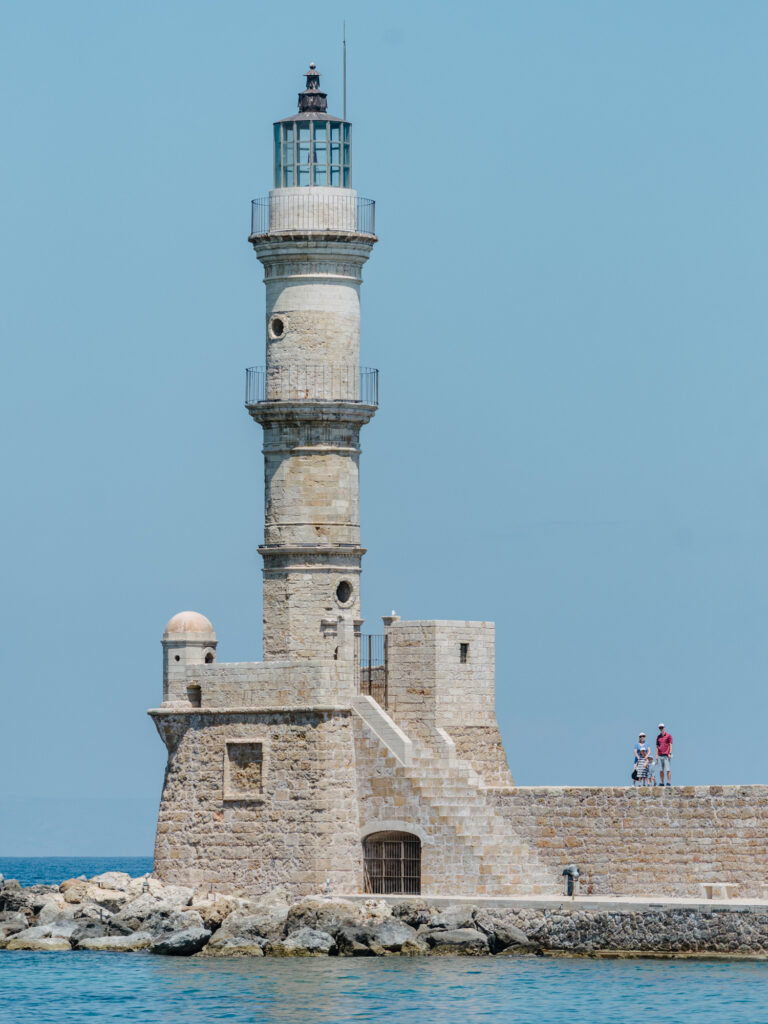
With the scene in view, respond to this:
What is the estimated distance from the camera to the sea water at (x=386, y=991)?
116 ft

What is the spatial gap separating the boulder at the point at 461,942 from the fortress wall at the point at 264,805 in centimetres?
258

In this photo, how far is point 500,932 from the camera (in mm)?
40000

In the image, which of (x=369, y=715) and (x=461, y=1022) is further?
(x=369, y=715)

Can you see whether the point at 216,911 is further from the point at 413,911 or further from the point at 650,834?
the point at 650,834

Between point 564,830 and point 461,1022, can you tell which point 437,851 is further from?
point 461,1022

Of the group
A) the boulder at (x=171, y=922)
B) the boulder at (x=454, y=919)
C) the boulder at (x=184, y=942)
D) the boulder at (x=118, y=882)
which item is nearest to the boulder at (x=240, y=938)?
the boulder at (x=184, y=942)

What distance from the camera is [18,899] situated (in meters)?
44.5

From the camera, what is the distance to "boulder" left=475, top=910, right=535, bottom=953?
40.0 m

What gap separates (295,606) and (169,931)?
627 centimetres

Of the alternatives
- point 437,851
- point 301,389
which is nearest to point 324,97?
point 301,389

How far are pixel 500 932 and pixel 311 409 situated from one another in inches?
399

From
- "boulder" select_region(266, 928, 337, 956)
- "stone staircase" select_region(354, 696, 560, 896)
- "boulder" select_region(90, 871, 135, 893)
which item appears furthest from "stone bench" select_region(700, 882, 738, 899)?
"boulder" select_region(90, 871, 135, 893)

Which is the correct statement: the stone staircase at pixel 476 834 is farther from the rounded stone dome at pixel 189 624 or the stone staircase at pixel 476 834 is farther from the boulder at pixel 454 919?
the rounded stone dome at pixel 189 624

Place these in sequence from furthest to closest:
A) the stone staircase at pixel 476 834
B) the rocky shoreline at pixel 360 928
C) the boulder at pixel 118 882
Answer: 1. the boulder at pixel 118 882
2. the stone staircase at pixel 476 834
3. the rocky shoreline at pixel 360 928
